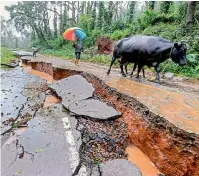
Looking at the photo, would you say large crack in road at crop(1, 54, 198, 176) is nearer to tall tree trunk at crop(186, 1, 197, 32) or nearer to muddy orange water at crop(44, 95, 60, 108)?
muddy orange water at crop(44, 95, 60, 108)

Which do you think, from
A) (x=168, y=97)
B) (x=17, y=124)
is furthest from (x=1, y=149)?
(x=168, y=97)

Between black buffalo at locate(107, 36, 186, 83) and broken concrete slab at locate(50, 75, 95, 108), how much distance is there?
1.76 metres

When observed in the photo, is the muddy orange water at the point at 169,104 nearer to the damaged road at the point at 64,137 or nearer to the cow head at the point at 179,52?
the damaged road at the point at 64,137

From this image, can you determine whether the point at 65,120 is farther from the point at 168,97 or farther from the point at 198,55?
the point at 198,55

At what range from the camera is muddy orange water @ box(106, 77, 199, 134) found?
12.8 feet

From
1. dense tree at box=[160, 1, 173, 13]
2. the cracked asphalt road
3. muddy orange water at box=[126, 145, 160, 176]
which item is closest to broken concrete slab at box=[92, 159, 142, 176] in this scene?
muddy orange water at box=[126, 145, 160, 176]

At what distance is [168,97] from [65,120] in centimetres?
233

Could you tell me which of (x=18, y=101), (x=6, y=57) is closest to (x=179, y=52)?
(x=18, y=101)

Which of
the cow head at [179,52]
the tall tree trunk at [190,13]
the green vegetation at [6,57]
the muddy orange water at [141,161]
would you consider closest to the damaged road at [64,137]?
the muddy orange water at [141,161]

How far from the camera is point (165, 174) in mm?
3801

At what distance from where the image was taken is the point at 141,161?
4.21 metres

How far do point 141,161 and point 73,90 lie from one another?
11.4ft

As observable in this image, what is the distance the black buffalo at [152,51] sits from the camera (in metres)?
6.90

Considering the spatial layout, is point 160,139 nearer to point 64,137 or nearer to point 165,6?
point 64,137
